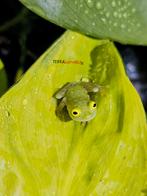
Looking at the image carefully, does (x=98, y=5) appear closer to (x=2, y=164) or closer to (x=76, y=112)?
(x=76, y=112)

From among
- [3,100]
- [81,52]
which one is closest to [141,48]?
[81,52]

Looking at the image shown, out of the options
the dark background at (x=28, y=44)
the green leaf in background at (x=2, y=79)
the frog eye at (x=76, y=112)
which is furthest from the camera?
the dark background at (x=28, y=44)

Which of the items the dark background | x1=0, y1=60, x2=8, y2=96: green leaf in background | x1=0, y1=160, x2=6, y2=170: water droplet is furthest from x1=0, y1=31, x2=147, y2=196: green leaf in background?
the dark background

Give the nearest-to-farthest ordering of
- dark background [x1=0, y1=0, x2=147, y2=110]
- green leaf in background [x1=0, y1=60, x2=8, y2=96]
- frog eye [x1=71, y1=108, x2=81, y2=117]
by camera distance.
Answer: frog eye [x1=71, y1=108, x2=81, y2=117]
green leaf in background [x1=0, y1=60, x2=8, y2=96]
dark background [x1=0, y1=0, x2=147, y2=110]

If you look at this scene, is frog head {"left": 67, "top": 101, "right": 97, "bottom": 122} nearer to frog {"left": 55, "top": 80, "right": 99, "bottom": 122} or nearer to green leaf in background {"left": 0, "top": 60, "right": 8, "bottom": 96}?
frog {"left": 55, "top": 80, "right": 99, "bottom": 122}

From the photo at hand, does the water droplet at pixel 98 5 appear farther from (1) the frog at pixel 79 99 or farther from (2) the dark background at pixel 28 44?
(2) the dark background at pixel 28 44

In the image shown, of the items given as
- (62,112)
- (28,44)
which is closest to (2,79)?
(62,112)

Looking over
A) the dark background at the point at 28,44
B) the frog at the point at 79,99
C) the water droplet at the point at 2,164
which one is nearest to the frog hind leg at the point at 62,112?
the frog at the point at 79,99
